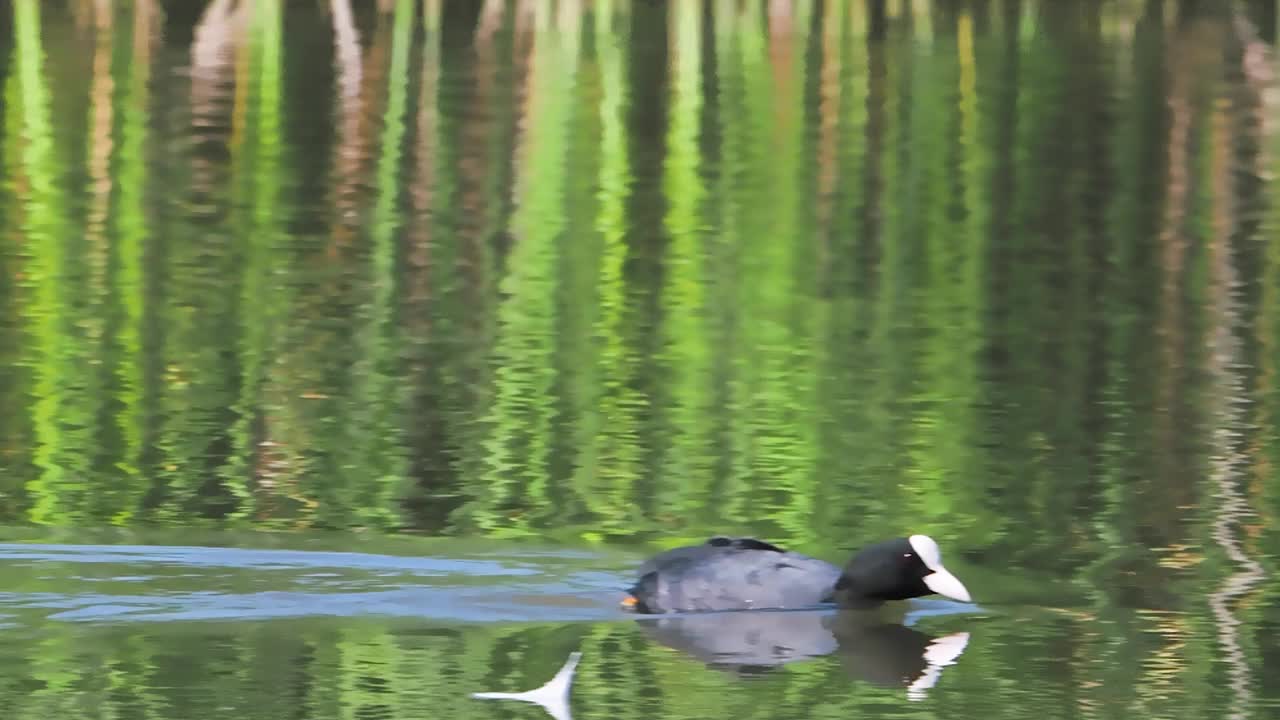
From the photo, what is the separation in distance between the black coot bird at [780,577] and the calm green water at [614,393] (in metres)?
0.11

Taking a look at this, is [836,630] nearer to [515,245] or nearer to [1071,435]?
[1071,435]

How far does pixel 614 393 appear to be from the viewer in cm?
1265

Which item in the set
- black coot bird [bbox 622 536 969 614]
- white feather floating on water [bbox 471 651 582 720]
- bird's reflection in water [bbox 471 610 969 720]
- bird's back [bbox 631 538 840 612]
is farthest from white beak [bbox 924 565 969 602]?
white feather floating on water [bbox 471 651 582 720]

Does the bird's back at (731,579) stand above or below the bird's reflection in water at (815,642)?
above

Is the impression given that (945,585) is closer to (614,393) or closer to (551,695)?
(551,695)

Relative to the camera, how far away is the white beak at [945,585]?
29.0ft

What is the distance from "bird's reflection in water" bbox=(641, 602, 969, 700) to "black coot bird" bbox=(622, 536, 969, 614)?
0.05 metres

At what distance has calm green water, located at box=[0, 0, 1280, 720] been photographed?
8.34m

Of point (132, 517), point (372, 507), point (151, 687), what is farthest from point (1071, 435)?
point (151, 687)

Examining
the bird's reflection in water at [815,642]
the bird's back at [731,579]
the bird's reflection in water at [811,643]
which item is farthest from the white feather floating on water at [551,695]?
the bird's back at [731,579]

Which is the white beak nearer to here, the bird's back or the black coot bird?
the black coot bird

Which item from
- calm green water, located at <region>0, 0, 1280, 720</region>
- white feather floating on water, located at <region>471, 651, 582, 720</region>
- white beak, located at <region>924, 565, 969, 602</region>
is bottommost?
calm green water, located at <region>0, 0, 1280, 720</region>

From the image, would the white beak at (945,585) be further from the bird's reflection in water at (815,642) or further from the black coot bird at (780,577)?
the bird's reflection in water at (815,642)

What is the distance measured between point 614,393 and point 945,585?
396cm
